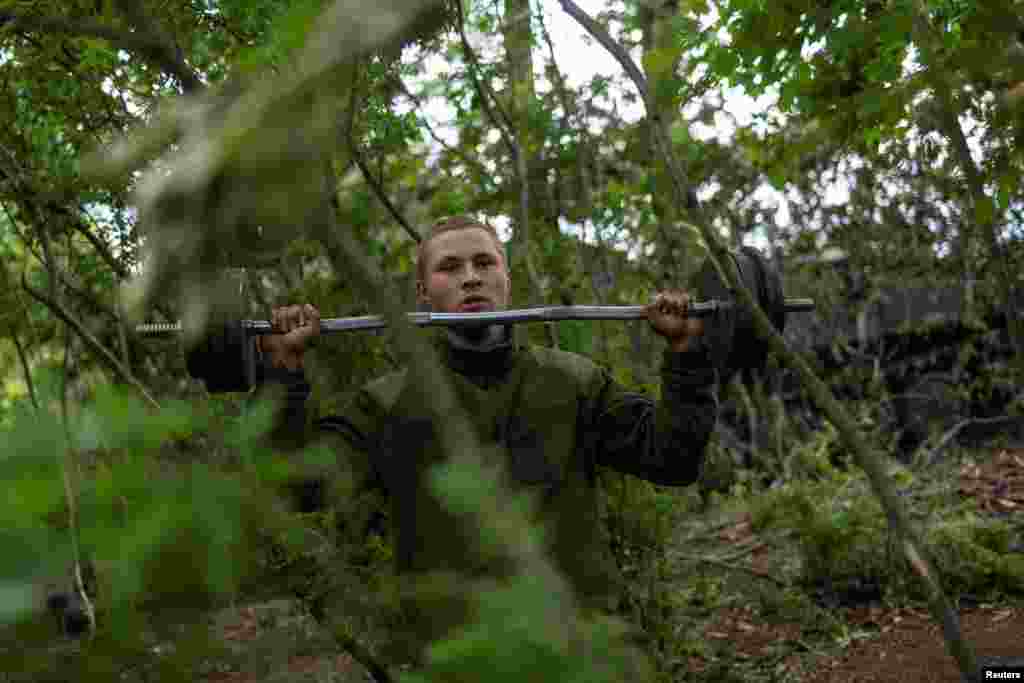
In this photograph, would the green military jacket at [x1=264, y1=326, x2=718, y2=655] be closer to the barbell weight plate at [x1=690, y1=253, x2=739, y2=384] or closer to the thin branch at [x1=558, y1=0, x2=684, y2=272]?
the barbell weight plate at [x1=690, y1=253, x2=739, y2=384]

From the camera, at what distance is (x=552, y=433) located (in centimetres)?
334

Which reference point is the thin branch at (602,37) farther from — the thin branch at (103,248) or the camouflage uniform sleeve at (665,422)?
the thin branch at (103,248)

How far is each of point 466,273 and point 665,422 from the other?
27.1 inches

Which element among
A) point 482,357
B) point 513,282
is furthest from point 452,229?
point 513,282

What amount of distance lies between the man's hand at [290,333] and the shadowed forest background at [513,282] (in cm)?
34

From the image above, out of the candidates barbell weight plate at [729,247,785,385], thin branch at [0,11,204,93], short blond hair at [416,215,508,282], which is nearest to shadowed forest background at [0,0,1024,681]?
thin branch at [0,11,204,93]

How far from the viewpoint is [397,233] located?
6.12 m

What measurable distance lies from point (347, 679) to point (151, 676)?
4.36m

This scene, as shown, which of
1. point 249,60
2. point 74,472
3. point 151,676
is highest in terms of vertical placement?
point 249,60

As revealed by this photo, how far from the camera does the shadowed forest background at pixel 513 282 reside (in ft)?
3.35

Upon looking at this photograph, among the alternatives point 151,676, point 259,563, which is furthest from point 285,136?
point 151,676

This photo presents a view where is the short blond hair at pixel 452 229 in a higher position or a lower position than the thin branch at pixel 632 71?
lower

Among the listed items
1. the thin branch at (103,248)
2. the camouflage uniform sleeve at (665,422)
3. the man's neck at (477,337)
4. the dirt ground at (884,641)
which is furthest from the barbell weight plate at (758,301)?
the thin branch at (103,248)

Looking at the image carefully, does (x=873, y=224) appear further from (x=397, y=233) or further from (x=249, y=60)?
(x=249, y=60)
